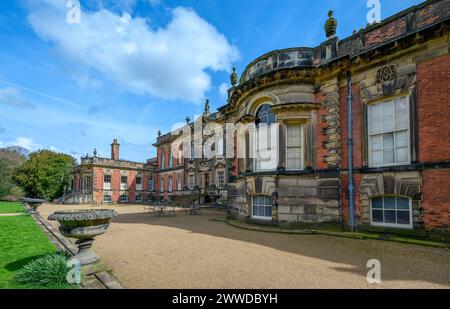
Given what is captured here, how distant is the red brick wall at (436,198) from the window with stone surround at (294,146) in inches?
157

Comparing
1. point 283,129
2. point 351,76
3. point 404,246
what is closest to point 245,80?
point 283,129

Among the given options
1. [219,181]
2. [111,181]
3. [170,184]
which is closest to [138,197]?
[111,181]

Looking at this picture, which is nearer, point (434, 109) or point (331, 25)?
point (434, 109)

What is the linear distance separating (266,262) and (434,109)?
272 inches

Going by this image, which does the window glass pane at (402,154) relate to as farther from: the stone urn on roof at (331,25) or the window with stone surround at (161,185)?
the window with stone surround at (161,185)

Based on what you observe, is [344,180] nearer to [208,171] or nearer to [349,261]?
[349,261]

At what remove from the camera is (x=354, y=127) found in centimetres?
899

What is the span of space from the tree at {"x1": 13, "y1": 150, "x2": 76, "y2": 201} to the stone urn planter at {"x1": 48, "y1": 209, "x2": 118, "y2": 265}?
38.6m

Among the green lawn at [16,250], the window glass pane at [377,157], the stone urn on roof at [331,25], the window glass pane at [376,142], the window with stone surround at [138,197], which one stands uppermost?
the stone urn on roof at [331,25]

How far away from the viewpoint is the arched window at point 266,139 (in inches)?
408

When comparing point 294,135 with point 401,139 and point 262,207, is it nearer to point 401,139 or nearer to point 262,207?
point 262,207

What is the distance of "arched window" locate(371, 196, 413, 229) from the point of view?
25.1ft

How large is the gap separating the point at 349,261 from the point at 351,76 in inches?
275

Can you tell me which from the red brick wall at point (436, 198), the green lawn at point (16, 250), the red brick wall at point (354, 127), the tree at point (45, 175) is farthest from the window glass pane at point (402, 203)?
the tree at point (45, 175)
